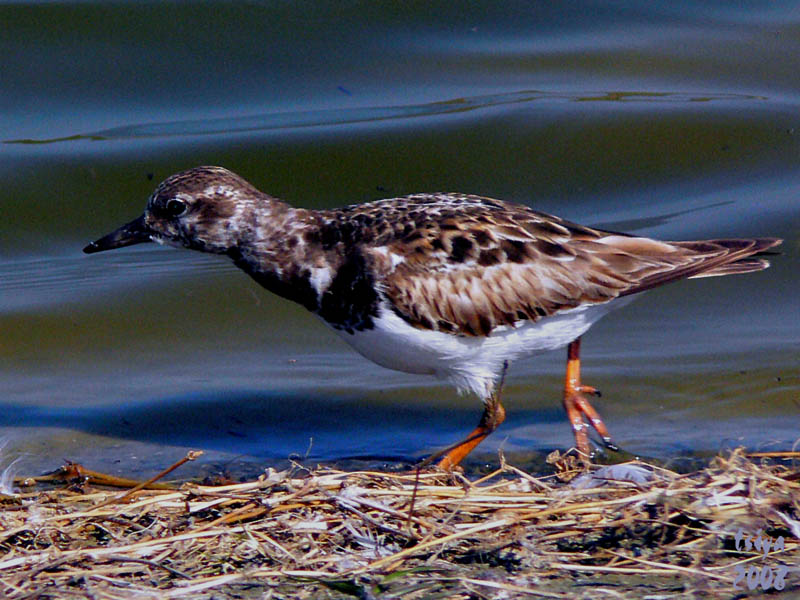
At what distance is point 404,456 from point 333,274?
104 cm

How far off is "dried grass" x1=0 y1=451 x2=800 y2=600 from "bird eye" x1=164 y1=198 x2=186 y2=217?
56.4 inches

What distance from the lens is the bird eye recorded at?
5001mm

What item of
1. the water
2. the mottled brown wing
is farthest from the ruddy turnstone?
the water

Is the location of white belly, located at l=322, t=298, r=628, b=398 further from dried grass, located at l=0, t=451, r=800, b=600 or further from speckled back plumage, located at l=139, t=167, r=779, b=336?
dried grass, located at l=0, t=451, r=800, b=600

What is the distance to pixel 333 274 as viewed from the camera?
483cm

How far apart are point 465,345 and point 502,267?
1.26ft

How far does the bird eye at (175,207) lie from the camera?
500 cm

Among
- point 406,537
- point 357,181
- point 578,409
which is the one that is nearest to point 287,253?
point 578,409

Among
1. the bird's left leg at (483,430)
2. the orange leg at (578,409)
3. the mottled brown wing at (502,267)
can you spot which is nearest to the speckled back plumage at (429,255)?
the mottled brown wing at (502,267)

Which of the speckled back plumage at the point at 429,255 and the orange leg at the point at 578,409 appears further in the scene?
the orange leg at the point at 578,409

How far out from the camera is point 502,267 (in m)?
4.80

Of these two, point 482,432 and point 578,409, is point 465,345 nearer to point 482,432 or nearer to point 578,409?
point 482,432

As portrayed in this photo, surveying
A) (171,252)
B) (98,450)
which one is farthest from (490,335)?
(171,252)

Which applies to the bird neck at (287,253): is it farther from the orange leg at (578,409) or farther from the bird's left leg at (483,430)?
the orange leg at (578,409)
